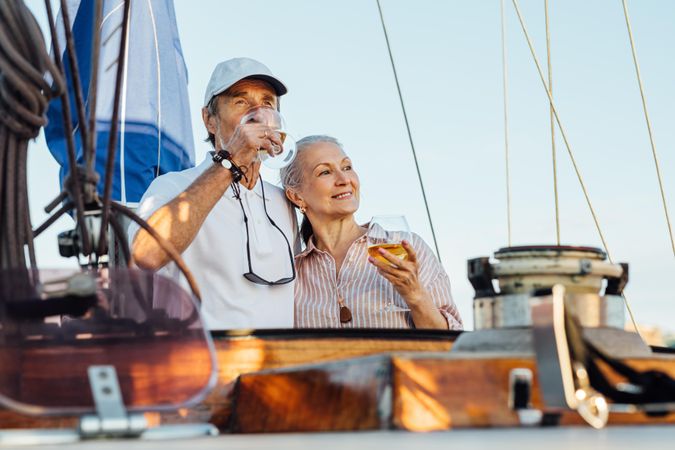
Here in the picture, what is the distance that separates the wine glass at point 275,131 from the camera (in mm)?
2861

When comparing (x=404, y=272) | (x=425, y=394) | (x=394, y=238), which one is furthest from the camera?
(x=394, y=238)

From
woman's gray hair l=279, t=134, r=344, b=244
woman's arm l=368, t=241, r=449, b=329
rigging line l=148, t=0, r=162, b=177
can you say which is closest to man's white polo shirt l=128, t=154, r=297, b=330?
woman's gray hair l=279, t=134, r=344, b=244

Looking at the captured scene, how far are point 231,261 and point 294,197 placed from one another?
45 centimetres

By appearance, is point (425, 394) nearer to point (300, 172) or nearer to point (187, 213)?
point (187, 213)

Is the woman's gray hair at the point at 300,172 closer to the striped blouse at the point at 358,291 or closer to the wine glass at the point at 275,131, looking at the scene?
the striped blouse at the point at 358,291

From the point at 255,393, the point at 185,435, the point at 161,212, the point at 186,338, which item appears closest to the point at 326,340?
the point at 255,393

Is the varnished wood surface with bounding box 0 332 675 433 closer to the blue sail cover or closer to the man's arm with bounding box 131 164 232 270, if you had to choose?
the man's arm with bounding box 131 164 232 270

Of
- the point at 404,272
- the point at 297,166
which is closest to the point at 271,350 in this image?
the point at 404,272

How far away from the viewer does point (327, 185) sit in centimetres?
331

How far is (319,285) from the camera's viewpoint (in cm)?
313

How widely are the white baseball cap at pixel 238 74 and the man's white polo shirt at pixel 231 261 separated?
0.27 metres

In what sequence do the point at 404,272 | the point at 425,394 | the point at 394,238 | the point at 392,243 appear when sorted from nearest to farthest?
the point at 425,394, the point at 404,272, the point at 392,243, the point at 394,238

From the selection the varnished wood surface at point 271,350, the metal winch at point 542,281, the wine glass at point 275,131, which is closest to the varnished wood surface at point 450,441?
the metal winch at point 542,281

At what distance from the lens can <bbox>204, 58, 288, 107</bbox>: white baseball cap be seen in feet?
10.8
